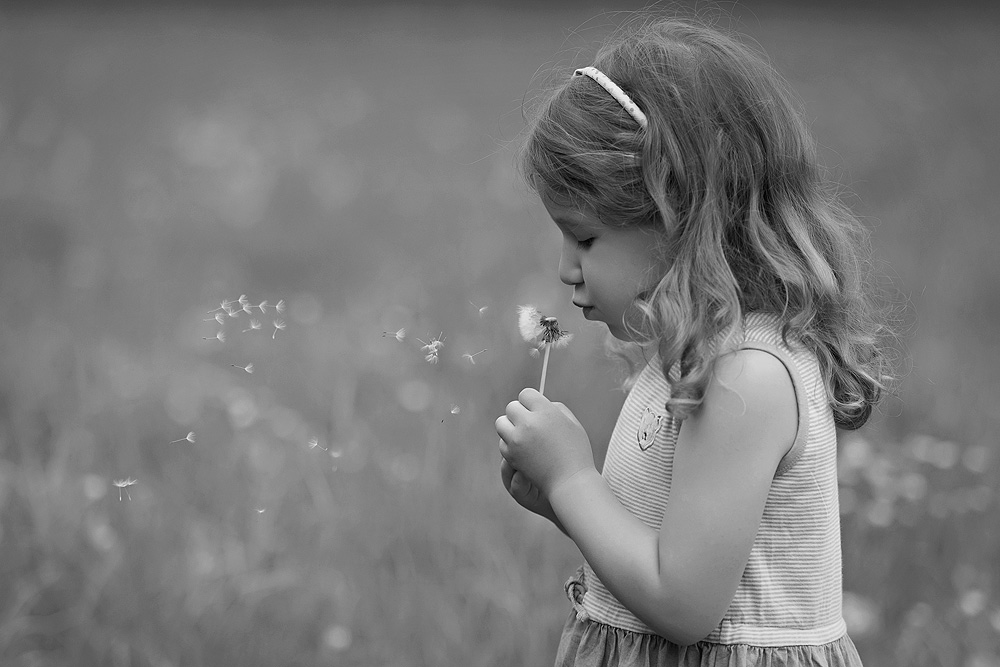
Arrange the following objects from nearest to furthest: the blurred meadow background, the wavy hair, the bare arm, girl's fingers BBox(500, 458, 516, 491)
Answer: the bare arm
the wavy hair
girl's fingers BBox(500, 458, 516, 491)
the blurred meadow background

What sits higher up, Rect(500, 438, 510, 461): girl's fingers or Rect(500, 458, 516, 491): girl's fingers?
Rect(500, 438, 510, 461): girl's fingers

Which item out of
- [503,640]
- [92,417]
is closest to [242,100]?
[92,417]

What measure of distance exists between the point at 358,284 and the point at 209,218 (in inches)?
33.0

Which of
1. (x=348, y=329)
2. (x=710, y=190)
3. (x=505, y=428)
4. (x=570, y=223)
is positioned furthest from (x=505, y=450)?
(x=348, y=329)

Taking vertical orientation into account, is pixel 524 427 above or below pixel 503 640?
above

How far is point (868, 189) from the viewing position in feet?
14.3

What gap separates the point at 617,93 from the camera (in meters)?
1.25

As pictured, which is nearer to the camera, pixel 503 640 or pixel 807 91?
pixel 503 640

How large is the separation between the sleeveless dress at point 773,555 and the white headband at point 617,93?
269 millimetres

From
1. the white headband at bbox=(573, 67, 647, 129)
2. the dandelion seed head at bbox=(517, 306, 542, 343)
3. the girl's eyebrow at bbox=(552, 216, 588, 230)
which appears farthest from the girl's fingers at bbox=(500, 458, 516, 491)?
the white headband at bbox=(573, 67, 647, 129)

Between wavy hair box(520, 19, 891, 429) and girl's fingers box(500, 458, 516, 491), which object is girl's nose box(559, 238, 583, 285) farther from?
girl's fingers box(500, 458, 516, 491)

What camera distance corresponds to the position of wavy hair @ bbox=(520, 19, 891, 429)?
119 centimetres

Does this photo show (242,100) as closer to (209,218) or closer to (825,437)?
(209,218)

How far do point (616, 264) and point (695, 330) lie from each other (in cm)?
14
